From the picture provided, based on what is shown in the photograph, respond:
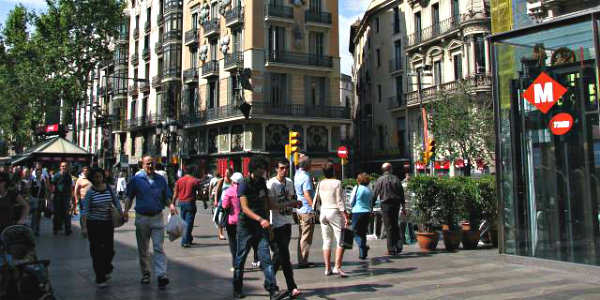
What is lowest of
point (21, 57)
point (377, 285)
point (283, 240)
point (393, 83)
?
point (377, 285)

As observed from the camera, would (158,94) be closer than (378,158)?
No

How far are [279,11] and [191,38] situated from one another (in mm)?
9059

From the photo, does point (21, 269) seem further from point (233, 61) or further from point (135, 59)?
point (135, 59)

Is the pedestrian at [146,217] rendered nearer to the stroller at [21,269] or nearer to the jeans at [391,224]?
the stroller at [21,269]

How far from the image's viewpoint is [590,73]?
8.30 m

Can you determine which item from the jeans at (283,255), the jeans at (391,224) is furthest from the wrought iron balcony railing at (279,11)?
the jeans at (283,255)

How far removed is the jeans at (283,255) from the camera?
6656 millimetres

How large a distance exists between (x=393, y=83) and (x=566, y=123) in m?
33.5

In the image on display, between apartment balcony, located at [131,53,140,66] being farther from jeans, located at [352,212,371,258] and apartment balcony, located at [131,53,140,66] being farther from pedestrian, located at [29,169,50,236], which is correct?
jeans, located at [352,212,371,258]

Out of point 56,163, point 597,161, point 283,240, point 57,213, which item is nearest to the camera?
point 283,240

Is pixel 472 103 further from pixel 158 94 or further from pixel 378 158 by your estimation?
pixel 158 94

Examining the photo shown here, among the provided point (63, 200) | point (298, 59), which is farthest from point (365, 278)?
point (298, 59)

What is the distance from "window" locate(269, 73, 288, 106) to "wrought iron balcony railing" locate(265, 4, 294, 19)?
404 centimetres

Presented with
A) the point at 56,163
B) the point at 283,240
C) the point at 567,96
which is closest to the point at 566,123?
the point at 567,96
